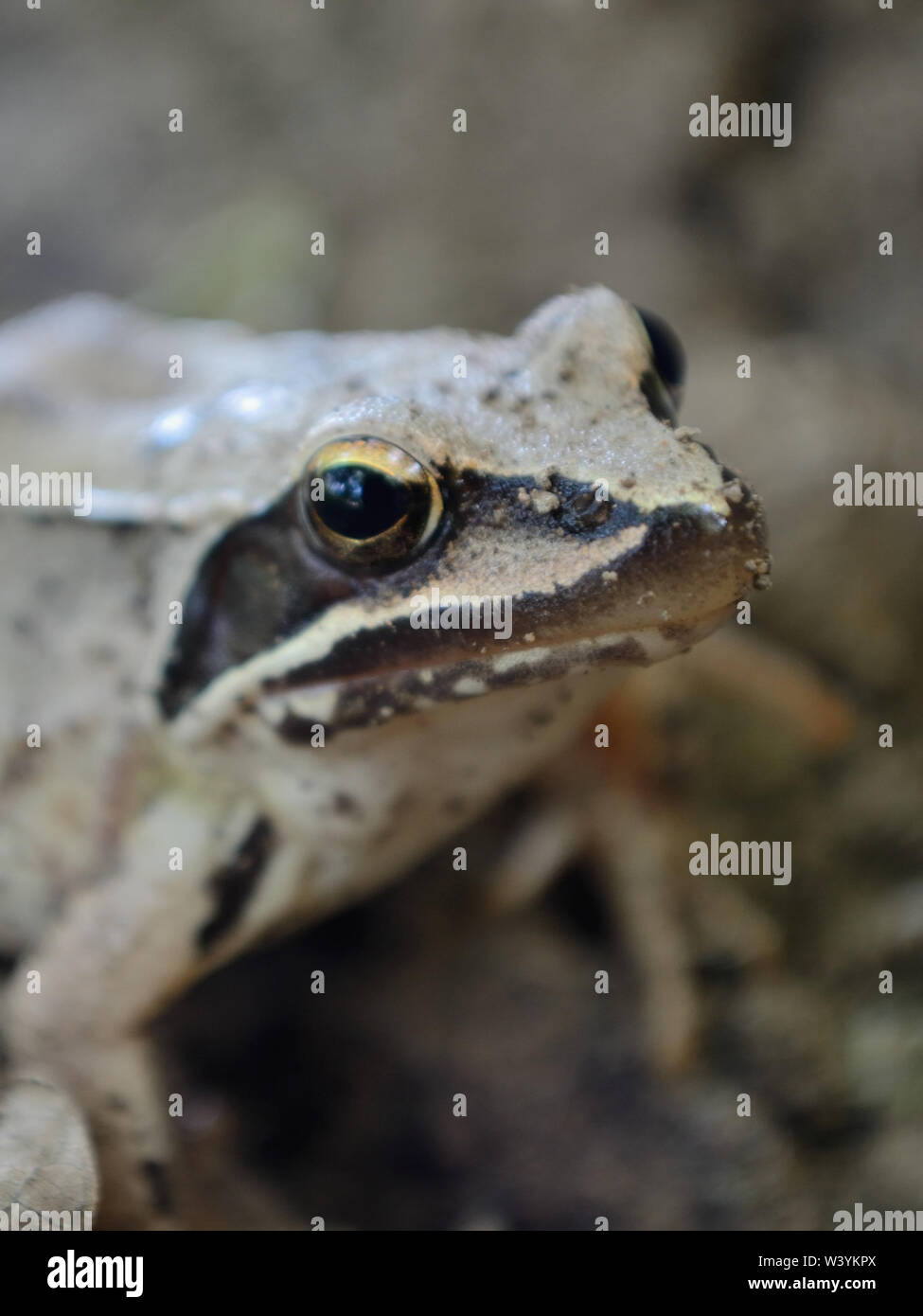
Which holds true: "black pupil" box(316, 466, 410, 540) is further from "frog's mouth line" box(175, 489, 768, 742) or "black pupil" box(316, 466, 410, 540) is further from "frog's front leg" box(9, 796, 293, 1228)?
"frog's front leg" box(9, 796, 293, 1228)

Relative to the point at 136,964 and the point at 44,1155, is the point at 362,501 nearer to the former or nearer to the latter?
the point at 136,964

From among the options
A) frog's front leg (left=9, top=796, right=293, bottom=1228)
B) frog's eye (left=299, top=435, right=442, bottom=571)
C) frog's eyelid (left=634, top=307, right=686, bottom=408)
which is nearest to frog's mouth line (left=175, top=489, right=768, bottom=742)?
frog's eye (left=299, top=435, right=442, bottom=571)

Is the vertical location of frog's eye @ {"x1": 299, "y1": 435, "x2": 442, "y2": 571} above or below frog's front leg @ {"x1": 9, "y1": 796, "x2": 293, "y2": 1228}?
above

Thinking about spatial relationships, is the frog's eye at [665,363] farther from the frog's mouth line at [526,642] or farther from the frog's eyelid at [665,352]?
the frog's mouth line at [526,642]

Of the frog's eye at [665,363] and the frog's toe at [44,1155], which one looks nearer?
the frog's toe at [44,1155]

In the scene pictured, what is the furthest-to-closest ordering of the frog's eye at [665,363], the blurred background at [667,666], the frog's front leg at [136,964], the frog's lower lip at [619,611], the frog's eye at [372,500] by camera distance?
the blurred background at [667,666] < the frog's front leg at [136,964] < the frog's eye at [665,363] < the frog's eye at [372,500] < the frog's lower lip at [619,611]

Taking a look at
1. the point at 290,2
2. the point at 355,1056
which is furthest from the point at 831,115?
the point at 355,1056

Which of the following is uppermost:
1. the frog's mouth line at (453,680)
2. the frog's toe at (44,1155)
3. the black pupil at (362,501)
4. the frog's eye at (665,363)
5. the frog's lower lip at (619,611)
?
the frog's eye at (665,363)

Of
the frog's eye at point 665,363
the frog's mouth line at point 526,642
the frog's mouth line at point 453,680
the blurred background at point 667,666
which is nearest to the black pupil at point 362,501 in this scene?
the frog's mouth line at point 526,642
